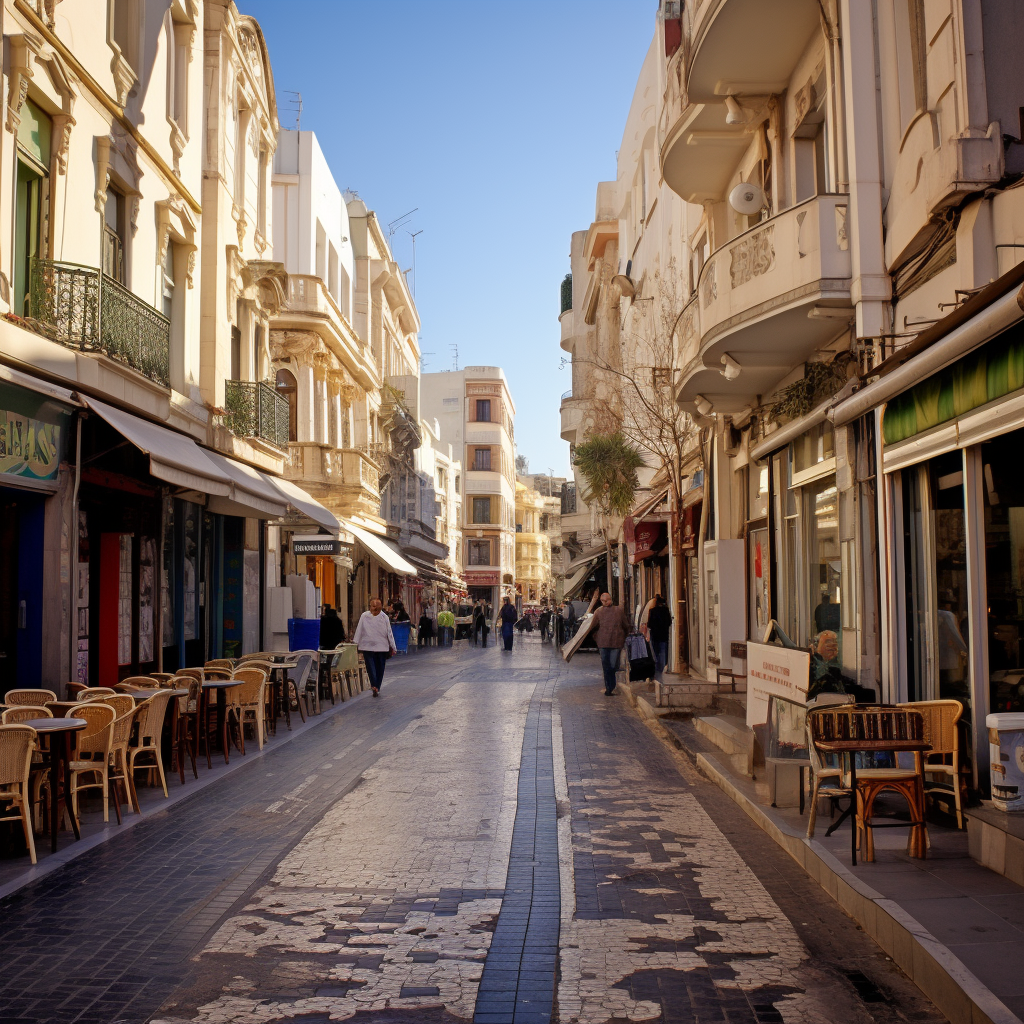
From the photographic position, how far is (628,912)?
6328 millimetres

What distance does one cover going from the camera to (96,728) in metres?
9.03

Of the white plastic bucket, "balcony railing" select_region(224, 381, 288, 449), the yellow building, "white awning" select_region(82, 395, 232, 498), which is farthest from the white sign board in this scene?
the yellow building

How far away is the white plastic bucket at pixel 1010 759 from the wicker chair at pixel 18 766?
6.27 m

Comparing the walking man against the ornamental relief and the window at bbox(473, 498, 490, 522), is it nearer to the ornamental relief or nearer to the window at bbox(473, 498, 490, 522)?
the ornamental relief

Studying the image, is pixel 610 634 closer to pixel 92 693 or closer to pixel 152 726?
pixel 92 693

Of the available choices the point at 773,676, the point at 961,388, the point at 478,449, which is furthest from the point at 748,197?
the point at 478,449

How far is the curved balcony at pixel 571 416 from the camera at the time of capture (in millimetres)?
46750

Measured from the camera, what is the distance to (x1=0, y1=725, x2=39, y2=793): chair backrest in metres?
7.52

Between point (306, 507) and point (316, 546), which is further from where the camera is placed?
point (316, 546)

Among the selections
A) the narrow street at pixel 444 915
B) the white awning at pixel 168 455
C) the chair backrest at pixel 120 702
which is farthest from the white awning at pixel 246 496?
the chair backrest at pixel 120 702

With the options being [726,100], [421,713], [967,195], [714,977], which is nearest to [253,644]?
[421,713]

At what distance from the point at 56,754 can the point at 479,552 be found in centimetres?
8057

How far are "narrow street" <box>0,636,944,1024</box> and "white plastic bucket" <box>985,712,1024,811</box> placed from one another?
4.58 ft

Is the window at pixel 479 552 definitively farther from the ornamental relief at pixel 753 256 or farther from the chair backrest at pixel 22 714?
the chair backrest at pixel 22 714
